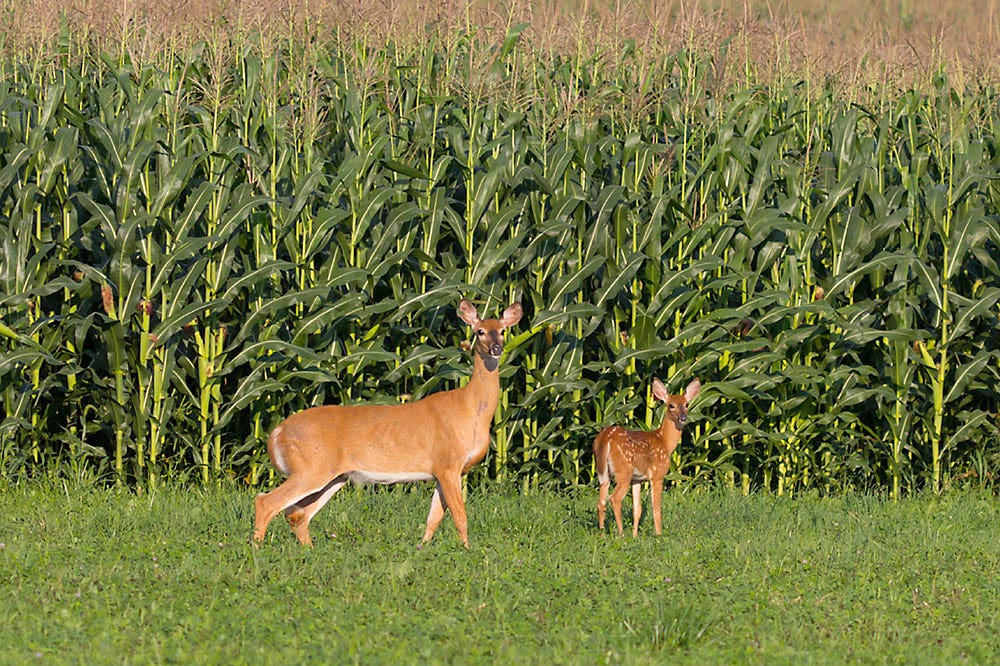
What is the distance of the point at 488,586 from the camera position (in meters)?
8.59

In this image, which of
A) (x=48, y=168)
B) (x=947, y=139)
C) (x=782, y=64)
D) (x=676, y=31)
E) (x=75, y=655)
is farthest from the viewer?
(x=676, y=31)

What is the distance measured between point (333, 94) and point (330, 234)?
213 cm

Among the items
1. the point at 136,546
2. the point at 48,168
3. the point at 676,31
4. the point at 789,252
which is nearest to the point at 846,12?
the point at 676,31

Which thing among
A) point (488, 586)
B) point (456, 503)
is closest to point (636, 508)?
point (456, 503)

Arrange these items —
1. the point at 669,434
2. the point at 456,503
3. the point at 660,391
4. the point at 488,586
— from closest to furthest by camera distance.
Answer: the point at 488,586, the point at 456,503, the point at 669,434, the point at 660,391

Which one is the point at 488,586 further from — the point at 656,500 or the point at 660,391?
the point at 660,391

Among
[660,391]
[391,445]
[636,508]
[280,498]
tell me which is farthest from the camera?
[660,391]

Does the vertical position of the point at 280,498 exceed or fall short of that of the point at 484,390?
it falls short

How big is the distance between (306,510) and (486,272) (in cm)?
320

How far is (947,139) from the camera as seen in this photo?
43.0ft

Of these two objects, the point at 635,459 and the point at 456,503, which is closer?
the point at 456,503

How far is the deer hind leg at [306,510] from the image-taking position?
980 cm

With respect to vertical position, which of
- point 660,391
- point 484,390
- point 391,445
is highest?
point 484,390

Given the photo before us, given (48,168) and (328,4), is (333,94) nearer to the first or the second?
(328,4)
